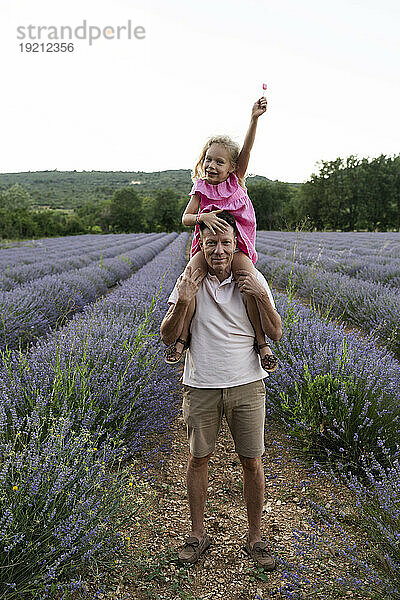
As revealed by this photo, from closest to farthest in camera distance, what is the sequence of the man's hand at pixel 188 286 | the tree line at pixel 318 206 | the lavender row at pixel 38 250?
the man's hand at pixel 188 286 < the lavender row at pixel 38 250 < the tree line at pixel 318 206

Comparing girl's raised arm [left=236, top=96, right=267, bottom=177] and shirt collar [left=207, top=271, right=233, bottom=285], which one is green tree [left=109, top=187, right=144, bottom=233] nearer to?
girl's raised arm [left=236, top=96, right=267, bottom=177]

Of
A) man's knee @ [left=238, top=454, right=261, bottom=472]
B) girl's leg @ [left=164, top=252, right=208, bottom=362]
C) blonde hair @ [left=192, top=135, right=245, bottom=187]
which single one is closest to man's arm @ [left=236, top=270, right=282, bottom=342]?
girl's leg @ [left=164, top=252, right=208, bottom=362]

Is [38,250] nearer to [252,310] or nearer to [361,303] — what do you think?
[361,303]

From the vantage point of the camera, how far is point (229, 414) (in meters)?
1.94

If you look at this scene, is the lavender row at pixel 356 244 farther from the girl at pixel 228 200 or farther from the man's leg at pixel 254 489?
the man's leg at pixel 254 489

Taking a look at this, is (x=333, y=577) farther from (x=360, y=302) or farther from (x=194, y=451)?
(x=360, y=302)

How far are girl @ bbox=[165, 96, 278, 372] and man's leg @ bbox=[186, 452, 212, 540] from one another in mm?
502

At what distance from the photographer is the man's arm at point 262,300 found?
177 cm

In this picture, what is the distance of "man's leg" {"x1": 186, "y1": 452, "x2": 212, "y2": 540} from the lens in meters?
1.98

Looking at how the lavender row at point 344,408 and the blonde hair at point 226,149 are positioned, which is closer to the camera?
the blonde hair at point 226,149

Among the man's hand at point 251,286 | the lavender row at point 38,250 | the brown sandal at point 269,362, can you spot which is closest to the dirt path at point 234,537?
the brown sandal at point 269,362

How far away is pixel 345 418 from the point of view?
261cm

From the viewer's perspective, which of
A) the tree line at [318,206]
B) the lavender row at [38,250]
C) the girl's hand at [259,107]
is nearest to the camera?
the girl's hand at [259,107]

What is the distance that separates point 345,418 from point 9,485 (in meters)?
1.86
